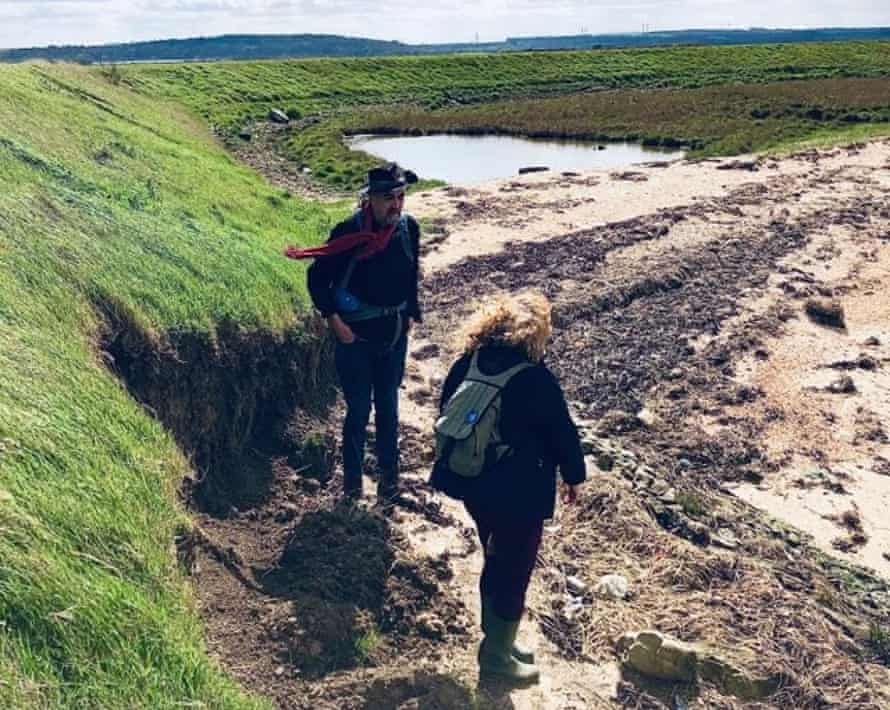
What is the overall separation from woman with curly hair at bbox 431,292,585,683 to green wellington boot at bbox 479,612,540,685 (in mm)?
247

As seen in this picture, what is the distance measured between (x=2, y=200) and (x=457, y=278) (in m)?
8.72

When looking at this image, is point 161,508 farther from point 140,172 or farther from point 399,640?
point 140,172

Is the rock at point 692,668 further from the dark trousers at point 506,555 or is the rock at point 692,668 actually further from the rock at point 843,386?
the rock at point 843,386

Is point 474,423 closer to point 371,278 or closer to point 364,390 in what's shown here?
point 371,278

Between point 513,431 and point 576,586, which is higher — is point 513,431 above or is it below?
above

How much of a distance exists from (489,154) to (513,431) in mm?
36254

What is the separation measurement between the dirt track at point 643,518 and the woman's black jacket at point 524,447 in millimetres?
1215

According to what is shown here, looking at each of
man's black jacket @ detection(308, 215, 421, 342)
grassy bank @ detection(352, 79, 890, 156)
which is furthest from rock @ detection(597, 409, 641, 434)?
grassy bank @ detection(352, 79, 890, 156)

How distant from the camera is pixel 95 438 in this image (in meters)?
5.15

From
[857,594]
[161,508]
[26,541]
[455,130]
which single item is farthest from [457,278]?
[455,130]

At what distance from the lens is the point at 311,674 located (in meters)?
4.97

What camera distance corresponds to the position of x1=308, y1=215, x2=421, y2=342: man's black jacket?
6379mm

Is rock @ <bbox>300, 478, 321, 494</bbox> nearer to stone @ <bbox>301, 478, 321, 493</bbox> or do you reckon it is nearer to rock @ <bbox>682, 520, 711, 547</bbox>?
stone @ <bbox>301, 478, 321, 493</bbox>

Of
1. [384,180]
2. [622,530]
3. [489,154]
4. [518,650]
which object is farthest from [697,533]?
[489,154]
